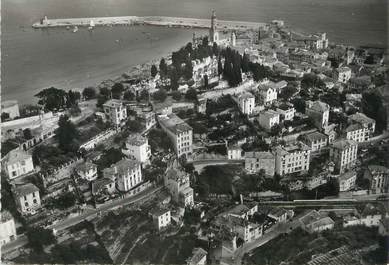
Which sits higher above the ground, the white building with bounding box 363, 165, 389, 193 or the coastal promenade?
the coastal promenade

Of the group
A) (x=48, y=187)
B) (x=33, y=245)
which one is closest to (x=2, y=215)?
(x=33, y=245)

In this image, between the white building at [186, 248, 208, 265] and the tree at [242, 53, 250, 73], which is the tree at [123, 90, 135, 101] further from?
the white building at [186, 248, 208, 265]

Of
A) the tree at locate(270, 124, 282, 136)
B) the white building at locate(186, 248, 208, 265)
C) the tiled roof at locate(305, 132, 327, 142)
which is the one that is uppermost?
the tree at locate(270, 124, 282, 136)

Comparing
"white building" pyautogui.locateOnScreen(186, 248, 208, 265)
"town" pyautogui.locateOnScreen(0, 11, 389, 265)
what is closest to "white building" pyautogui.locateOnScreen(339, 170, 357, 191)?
"town" pyautogui.locateOnScreen(0, 11, 389, 265)

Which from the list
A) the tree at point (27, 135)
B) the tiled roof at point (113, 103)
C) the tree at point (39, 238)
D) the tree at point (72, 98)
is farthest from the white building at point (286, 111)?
the tree at point (39, 238)

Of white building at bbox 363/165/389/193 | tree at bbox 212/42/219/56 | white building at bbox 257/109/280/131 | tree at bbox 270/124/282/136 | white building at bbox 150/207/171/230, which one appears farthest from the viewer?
tree at bbox 212/42/219/56

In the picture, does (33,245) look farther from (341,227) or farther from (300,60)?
(300,60)

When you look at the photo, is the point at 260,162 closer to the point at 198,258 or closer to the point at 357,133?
the point at 357,133
